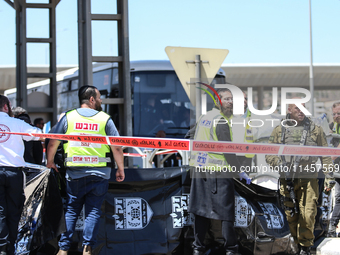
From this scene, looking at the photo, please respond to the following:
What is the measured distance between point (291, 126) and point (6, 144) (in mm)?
3282

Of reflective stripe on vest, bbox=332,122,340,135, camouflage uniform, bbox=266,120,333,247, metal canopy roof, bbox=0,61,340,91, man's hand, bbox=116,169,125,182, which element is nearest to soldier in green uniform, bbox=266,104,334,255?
camouflage uniform, bbox=266,120,333,247

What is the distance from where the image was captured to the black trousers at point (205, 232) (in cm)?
506

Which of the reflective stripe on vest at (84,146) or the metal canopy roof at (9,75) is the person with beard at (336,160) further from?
the metal canopy roof at (9,75)

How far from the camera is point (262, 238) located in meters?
5.59

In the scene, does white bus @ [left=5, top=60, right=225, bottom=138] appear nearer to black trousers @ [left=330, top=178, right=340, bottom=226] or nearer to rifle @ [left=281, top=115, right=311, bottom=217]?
black trousers @ [left=330, top=178, right=340, bottom=226]

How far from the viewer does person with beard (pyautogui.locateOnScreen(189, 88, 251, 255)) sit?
5062 mm

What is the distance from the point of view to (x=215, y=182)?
509cm

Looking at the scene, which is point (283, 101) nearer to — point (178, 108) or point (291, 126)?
point (291, 126)

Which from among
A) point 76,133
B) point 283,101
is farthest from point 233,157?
point 76,133

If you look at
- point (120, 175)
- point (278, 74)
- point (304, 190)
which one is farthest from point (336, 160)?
Answer: point (278, 74)

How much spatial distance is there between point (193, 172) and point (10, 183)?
2.01m

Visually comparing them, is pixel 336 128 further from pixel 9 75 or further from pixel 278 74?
pixel 278 74

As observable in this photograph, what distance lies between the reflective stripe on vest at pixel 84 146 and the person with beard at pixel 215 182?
107 centimetres

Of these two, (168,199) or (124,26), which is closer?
(168,199)
